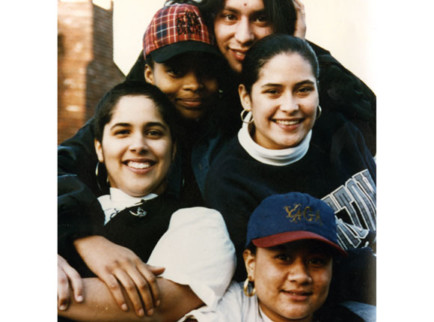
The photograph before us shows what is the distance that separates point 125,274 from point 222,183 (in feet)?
2.52

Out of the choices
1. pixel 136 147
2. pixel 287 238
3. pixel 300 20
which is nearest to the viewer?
pixel 287 238

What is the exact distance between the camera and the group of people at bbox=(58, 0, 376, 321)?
3055 millimetres

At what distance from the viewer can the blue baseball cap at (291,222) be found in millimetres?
3014

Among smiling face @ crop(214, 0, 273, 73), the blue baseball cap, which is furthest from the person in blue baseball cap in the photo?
smiling face @ crop(214, 0, 273, 73)

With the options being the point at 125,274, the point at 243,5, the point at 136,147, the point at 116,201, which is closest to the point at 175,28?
the point at 243,5

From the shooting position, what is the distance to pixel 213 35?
133 inches

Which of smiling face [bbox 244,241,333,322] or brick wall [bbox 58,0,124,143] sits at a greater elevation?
brick wall [bbox 58,0,124,143]

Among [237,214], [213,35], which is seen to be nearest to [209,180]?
[237,214]

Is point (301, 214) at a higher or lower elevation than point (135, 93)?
lower

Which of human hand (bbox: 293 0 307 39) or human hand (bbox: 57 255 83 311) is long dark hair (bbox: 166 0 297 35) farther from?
human hand (bbox: 57 255 83 311)

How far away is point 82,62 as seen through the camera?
11.4 ft

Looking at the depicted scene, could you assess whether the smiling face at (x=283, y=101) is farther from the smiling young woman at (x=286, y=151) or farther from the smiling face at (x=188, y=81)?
the smiling face at (x=188, y=81)

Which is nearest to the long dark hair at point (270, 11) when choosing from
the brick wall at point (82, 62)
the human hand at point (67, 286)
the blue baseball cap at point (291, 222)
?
the brick wall at point (82, 62)

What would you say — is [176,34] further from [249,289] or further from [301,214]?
[249,289]
